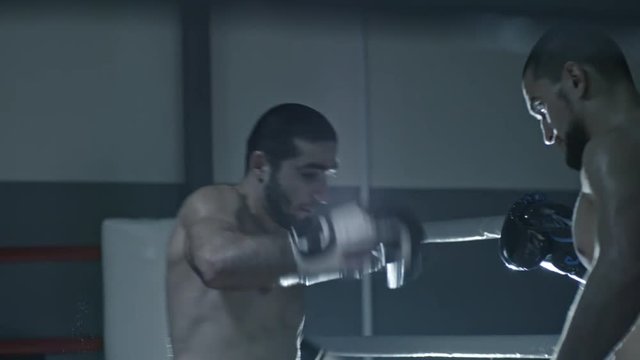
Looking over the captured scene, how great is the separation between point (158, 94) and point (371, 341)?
3.09 feet

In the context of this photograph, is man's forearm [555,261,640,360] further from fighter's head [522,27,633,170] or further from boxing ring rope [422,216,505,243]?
boxing ring rope [422,216,505,243]

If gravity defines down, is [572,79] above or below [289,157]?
above

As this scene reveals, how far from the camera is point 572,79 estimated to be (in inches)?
63.1

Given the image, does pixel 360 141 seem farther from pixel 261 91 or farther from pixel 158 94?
pixel 158 94

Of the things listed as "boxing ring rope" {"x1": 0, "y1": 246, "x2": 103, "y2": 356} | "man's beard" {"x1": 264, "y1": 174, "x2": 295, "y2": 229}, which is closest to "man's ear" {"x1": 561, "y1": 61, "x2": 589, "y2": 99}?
"man's beard" {"x1": 264, "y1": 174, "x2": 295, "y2": 229}

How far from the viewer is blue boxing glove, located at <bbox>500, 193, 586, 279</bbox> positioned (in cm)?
196

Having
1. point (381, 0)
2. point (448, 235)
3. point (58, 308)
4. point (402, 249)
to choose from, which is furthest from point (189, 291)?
point (381, 0)

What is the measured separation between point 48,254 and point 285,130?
767 millimetres

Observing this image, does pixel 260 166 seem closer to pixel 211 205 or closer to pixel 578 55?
pixel 211 205

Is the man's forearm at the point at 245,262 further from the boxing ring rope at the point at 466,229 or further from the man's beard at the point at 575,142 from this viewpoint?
the man's beard at the point at 575,142

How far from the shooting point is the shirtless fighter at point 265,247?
1.80 metres

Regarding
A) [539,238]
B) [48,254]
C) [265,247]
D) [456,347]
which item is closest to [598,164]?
[539,238]

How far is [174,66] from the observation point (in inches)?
110

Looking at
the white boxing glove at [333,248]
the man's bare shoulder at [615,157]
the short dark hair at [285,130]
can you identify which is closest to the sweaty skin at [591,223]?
the man's bare shoulder at [615,157]
